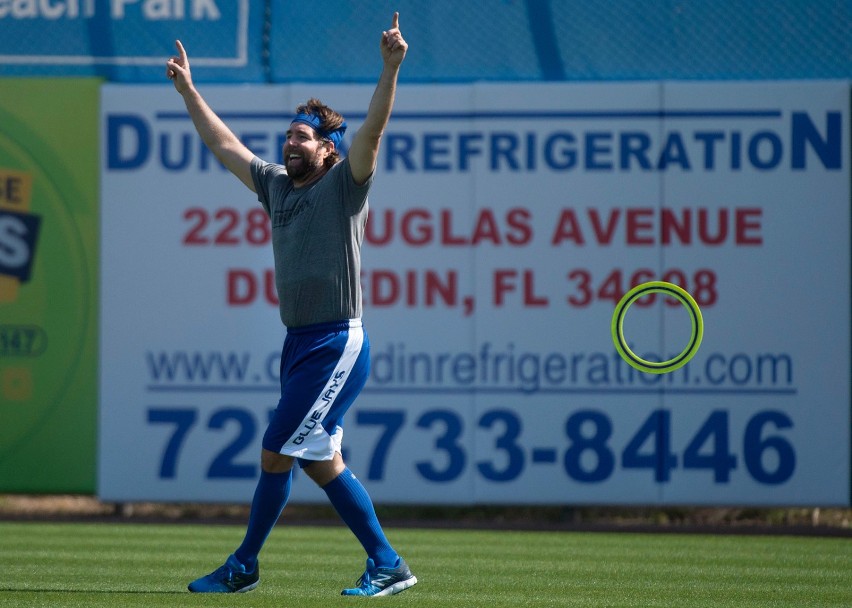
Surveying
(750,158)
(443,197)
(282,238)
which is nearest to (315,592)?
A: (282,238)

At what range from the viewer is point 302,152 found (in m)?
5.70

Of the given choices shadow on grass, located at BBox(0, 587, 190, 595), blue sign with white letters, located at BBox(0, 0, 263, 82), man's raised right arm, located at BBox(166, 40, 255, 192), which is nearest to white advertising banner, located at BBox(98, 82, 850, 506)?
blue sign with white letters, located at BBox(0, 0, 263, 82)

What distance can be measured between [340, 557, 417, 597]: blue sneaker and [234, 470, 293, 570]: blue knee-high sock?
0.42 m

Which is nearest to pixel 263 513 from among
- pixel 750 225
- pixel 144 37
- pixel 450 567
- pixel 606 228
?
pixel 450 567

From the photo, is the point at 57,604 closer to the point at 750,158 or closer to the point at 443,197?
the point at 443,197

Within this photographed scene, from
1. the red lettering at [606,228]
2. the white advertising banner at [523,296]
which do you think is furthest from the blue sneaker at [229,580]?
the red lettering at [606,228]

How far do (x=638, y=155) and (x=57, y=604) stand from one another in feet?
20.5

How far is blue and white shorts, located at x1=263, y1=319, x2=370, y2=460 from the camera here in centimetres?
554

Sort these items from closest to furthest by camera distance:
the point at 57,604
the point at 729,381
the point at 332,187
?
the point at 57,604 < the point at 332,187 < the point at 729,381

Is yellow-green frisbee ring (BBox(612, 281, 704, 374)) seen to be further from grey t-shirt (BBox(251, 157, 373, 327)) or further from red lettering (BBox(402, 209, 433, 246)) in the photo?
red lettering (BBox(402, 209, 433, 246))

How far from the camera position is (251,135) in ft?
33.9

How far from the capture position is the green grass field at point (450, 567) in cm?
570

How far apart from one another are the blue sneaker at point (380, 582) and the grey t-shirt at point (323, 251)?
107cm

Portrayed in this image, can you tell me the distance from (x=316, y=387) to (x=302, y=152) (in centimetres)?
99
